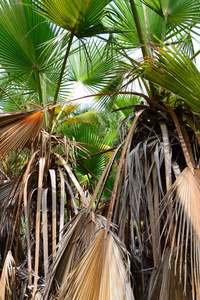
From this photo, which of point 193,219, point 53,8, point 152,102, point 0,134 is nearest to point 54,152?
point 0,134

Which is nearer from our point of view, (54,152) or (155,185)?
(155,185)

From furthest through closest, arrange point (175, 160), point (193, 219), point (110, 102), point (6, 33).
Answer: point (110, 102), point (6, 33), point (175, 160), point (193, 219)

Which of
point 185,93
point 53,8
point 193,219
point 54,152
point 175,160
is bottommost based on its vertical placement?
point 193,219

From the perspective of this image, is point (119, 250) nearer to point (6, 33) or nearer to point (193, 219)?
point (193, 219)

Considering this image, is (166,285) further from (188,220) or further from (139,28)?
(139,28)

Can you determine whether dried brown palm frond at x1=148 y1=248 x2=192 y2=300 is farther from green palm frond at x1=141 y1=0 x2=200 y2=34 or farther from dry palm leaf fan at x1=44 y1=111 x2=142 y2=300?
green palm frond at x1=141 y1=0 x2=200 y2=34

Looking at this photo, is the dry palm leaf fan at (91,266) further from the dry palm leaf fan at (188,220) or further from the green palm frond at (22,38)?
the green palm frond at (22,38)

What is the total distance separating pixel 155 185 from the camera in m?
1.54

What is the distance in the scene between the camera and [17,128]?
154 cm

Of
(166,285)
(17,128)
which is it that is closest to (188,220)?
(166,285)

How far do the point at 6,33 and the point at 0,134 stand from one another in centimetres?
107

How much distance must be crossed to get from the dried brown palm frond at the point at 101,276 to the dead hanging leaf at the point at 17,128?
63cm

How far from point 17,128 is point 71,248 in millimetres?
611

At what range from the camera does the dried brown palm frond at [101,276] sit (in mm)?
1050
